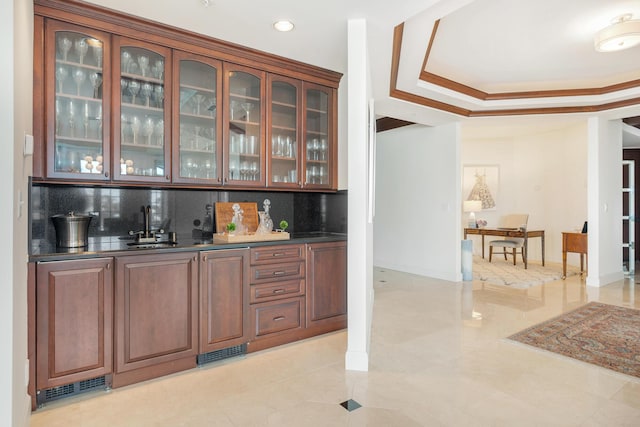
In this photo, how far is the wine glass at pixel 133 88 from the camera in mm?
2604

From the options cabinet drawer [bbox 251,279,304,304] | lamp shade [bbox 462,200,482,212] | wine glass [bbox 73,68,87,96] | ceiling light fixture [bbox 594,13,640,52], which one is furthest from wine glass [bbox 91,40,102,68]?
lamp shade [bbox 462,200,482,212]

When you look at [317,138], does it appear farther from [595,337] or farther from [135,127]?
[595,337]

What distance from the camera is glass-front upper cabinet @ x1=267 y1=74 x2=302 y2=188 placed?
322 centimetres

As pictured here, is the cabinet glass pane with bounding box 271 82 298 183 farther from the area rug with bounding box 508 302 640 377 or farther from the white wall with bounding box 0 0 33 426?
the area rug with bounding box 508 302 640 377

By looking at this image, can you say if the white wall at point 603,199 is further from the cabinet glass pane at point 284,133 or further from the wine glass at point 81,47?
the wine glass at point 81,47

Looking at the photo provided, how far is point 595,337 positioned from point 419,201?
327 centimetres

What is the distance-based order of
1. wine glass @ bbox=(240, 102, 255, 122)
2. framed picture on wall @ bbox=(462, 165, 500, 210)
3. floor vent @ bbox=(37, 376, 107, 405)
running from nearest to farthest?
floor vent @ bbox=(37, 376, 107, 405), wine glass @ bbox=(240, 102, 255, 122), framed picture on wall @ bbox=(462, 165, 500, 210)

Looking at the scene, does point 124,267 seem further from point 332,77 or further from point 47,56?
point 332,77

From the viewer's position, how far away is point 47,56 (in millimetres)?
2268

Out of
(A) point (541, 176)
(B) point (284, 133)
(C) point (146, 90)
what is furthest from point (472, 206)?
(C) point (146, 90)

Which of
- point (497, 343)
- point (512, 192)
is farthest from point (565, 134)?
point (497, 343)

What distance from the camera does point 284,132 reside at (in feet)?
10.9

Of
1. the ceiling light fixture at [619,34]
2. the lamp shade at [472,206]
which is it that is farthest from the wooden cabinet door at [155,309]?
the lamp shade at [472,206]

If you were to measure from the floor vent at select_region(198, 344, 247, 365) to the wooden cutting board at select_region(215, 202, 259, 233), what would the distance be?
97cm
